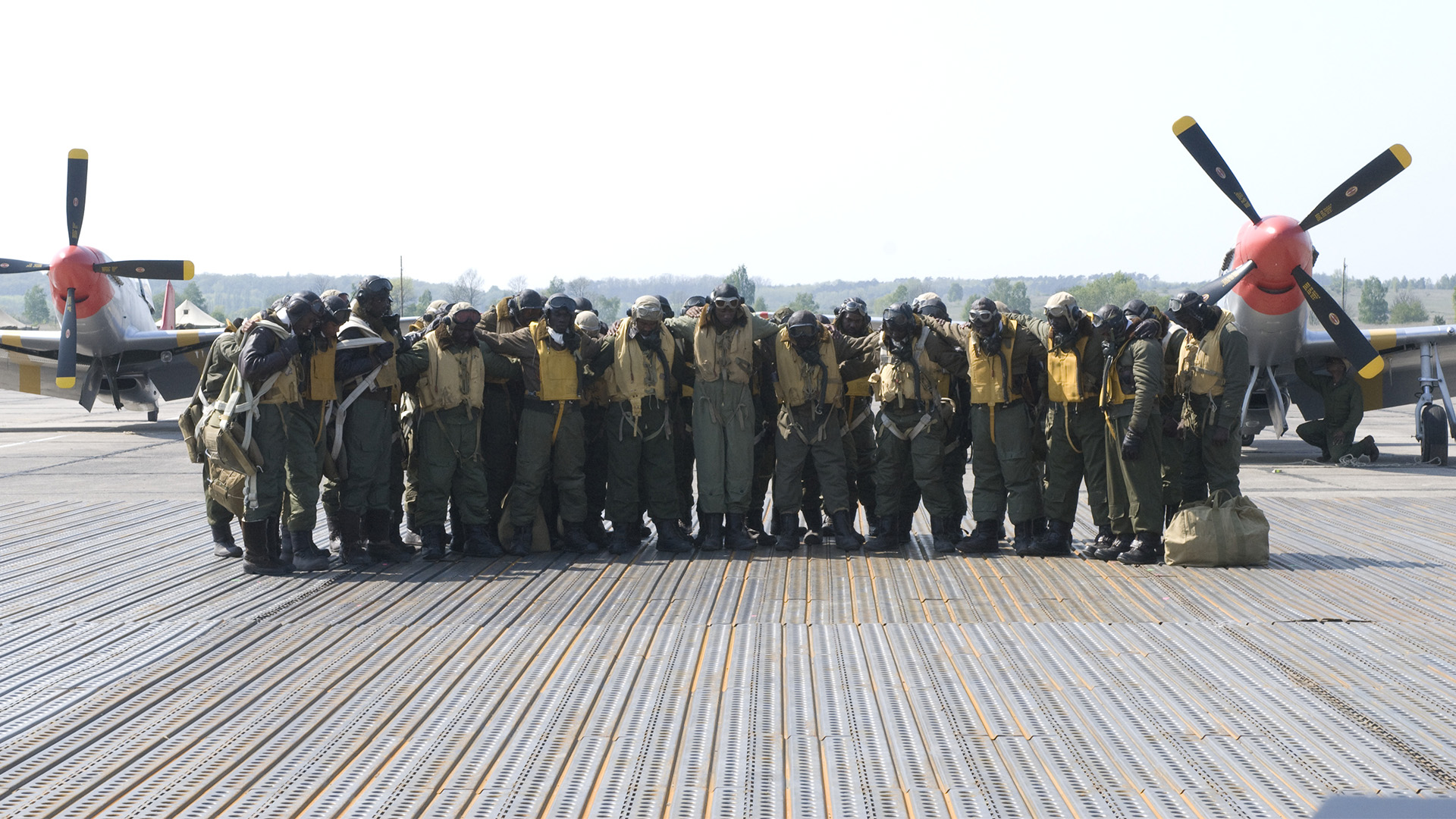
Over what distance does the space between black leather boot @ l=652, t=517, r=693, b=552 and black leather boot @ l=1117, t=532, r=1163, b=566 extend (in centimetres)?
312

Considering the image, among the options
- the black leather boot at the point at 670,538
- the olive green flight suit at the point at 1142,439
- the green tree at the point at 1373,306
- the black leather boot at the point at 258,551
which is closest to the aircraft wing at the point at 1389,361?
the olive green flight suit at the point at 1142,439

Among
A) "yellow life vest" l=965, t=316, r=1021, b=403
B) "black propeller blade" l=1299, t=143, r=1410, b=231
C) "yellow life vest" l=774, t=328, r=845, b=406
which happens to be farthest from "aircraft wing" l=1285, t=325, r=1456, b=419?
"yellow life vest" l=774, t=328, r=845, b=406

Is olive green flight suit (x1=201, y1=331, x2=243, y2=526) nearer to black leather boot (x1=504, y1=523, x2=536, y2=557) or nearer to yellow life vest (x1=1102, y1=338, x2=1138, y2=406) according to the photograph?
black leather boot (x1=504, y1=523, x2=536, y2=557)

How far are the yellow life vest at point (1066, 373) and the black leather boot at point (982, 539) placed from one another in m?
1.03

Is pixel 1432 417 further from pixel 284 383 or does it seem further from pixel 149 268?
pixel 149 268

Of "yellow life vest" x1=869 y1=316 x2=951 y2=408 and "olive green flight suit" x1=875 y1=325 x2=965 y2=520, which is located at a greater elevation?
"yellow life vest" x1=869 y1=316 x2=951 y2=408

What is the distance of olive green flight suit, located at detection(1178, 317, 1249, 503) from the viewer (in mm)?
7637

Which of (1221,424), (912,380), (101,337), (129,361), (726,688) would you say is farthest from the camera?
(129,361)

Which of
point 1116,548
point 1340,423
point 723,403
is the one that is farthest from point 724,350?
point 1340,423

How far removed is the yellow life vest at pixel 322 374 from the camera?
24.4ft

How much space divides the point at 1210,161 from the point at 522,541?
11.0 metres

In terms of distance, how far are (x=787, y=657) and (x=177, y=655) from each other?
9.98ft

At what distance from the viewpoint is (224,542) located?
8062mm

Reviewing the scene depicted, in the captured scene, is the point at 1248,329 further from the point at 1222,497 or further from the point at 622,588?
the point at 622,588
